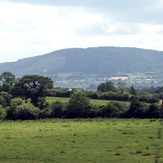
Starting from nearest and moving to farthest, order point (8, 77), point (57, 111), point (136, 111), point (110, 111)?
1. point (136, 111)
2. point (110, 111)
3. point (57, 111)
4. point (8, 77)

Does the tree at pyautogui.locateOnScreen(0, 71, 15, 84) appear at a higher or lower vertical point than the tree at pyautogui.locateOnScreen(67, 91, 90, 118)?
higher

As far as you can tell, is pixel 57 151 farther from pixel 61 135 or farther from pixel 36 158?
pixel 61 135

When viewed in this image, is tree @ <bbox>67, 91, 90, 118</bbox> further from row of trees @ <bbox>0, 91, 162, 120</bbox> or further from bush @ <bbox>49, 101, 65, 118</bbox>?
bush @ <bbox>49, 101, 65, 118</bbox>

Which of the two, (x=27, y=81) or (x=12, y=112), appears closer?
(x=12, y=112)

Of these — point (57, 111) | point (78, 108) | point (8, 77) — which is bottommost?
point (57, 111)

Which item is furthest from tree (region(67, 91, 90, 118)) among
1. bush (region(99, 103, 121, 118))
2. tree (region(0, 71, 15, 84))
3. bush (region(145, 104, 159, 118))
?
tree (region(0, 71, 15, 84))

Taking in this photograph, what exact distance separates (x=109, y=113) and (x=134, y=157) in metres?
42.2

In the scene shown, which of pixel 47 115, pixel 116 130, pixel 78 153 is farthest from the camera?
pixel 47 115

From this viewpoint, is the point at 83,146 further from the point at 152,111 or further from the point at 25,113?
the point at 25,113

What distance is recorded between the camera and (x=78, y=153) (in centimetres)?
3073

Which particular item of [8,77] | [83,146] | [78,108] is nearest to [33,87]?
[78,108]

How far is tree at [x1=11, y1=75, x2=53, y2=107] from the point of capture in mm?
92688

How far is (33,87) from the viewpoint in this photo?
311 feet

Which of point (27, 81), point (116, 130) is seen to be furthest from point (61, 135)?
point (27, 81)
